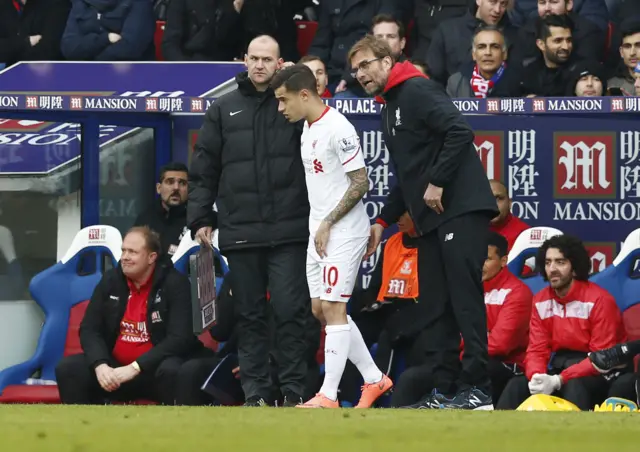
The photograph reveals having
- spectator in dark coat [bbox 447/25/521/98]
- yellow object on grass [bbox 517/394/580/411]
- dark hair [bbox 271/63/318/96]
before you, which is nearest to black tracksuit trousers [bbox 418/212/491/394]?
yellow object on grass [bbox 517/394/580/411]

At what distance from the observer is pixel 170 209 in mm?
9609

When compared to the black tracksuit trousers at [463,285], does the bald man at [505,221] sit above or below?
above

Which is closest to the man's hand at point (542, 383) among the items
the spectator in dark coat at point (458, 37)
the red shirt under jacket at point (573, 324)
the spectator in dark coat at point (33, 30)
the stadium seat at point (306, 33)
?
the red shirt under jacket at point (573, 324)

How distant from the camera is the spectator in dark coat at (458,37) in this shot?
34.8 ft

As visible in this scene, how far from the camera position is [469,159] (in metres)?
7.32

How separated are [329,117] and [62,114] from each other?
308 cm

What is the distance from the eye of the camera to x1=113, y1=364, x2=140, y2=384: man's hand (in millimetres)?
8289

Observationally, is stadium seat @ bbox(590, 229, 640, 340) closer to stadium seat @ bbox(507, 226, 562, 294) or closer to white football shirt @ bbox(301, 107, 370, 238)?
stadium seat @ bbox(507, 226, 562, 294)

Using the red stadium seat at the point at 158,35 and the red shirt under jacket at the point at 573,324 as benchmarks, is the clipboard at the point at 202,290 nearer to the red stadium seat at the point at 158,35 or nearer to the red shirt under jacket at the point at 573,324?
the red shirt under jacket at the point at 573,324

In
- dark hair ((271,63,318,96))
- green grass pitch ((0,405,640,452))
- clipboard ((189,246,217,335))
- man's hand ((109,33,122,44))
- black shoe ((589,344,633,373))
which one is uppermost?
man's hand ((109,33,122,44))

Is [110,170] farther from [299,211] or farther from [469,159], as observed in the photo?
[469,159]

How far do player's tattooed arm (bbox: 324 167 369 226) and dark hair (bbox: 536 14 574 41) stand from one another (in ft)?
10.8

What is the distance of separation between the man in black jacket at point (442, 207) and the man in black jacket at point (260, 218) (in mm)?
484

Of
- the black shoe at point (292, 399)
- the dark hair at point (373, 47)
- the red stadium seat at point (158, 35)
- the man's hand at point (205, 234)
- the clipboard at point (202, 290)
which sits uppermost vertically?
the red stadium seat at point (158, 35)
